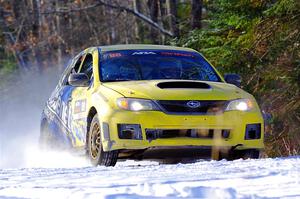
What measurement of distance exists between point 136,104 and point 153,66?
1413 mm

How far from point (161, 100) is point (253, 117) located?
1.02 meters

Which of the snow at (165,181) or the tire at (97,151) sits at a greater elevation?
the snow at (165,181)

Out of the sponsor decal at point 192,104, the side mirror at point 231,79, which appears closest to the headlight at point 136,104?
the sponsor decal at point 192,104

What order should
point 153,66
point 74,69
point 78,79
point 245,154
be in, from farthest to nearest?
1. point 74,69
2. point 153,66
3. point 78,79
4. point 245,154

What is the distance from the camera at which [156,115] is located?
796 cm

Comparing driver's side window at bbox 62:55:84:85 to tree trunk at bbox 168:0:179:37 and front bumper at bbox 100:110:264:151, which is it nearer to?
front bumper at bbox 100:110:264:151

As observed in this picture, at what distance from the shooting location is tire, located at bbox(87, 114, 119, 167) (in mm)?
8203

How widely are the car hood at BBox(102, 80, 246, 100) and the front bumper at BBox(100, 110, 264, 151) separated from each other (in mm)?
200

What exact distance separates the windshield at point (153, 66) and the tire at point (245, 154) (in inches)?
41.3

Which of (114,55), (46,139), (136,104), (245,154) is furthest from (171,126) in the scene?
(46,139)

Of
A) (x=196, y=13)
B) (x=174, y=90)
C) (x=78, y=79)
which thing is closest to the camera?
(x=174, y=90)

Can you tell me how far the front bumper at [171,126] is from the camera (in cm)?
796

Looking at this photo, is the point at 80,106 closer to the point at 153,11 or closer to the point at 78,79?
the point at 78,79

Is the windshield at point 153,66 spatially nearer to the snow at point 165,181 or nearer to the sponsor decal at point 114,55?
the sponsor decal at point 114,55
